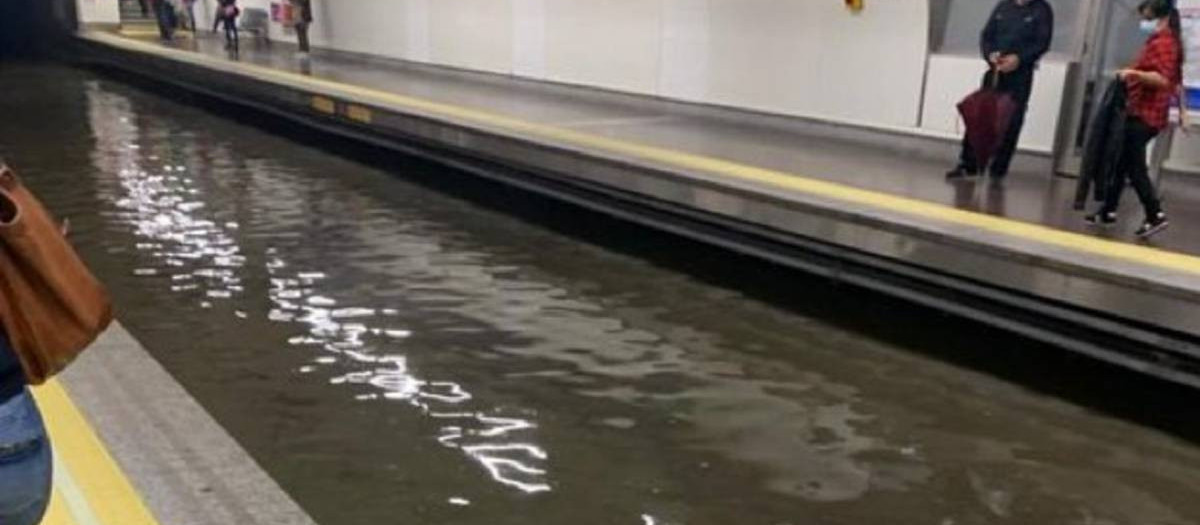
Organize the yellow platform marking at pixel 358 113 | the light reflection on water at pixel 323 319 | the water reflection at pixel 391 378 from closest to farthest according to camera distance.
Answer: the water reflection at pixel 391 378
the light reflection on water at pixel 323 319
the yellow platform marking at pixel 358 113

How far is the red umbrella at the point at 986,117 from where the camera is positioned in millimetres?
7594

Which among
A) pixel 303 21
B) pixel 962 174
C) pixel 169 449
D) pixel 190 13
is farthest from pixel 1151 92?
pixel 190 13

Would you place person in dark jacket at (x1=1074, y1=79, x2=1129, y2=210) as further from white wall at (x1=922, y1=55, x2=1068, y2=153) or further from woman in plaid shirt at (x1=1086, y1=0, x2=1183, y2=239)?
white wall at (x1=922, y1=55, x2=1068, y2=153)

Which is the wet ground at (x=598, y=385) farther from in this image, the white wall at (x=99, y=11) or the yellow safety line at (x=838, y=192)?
the white wall at (x=99, y=11)

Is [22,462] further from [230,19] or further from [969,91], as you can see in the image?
[230,19]

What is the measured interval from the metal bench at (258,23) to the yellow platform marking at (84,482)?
20584 millimetres

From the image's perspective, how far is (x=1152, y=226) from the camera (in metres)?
6.19

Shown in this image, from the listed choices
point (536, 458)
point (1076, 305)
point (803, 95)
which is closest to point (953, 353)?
point (1076, 305)

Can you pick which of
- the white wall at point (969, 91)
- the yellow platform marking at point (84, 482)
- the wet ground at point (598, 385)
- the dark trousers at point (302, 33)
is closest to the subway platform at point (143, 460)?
the yellow platform marking at point (84, 482)

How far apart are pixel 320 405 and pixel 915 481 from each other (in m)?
2.57

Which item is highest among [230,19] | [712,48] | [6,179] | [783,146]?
[6,179]

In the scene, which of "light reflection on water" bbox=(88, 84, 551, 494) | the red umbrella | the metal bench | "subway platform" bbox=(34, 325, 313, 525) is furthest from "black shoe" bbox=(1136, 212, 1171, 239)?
the metal bench

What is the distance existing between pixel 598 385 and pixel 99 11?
28.6m

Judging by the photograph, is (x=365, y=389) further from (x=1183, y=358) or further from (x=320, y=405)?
(x=1183, y=358)
